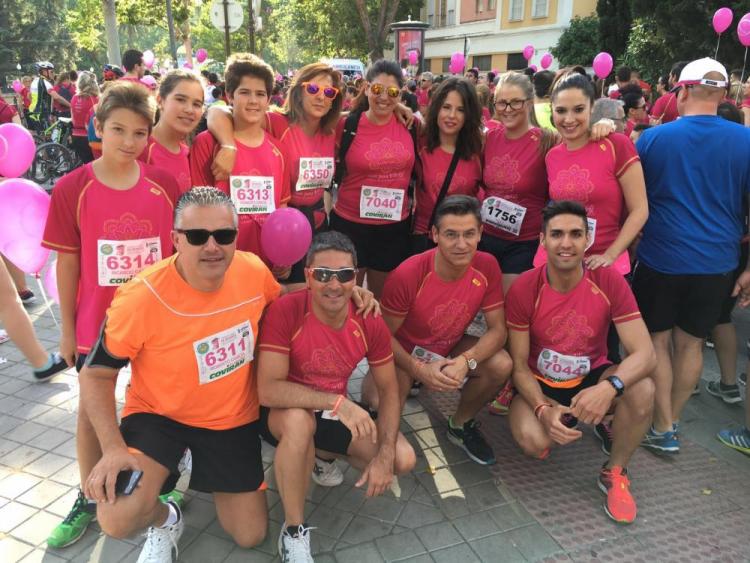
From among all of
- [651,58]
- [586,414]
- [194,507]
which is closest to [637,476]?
[586,414]

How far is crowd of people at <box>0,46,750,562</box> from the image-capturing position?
2447mm

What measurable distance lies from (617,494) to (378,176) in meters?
2.39

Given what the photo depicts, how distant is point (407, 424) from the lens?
12.1 ft

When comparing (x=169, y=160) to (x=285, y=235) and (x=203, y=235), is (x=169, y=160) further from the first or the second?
(x=203, y=235)

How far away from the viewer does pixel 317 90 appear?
11.2ft

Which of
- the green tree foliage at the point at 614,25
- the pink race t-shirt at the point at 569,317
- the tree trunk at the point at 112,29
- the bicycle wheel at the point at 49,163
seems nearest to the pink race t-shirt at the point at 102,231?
the pink race t-shirt at the point at 569,317

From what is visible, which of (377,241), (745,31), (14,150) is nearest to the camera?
(14,150)

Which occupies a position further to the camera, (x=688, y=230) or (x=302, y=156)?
(x=302, y=156)

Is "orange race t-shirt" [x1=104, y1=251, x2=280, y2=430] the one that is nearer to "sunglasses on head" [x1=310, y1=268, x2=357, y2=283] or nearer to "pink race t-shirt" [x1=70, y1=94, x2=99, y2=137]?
"sunglasses on head" [x1=310, y1=268, x2=357, y2=283]

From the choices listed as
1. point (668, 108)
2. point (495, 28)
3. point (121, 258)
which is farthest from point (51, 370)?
point (495, 28)

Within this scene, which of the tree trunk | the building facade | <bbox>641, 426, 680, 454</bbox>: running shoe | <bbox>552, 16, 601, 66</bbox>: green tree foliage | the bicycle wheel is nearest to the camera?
<bbox>641, 426, 680, 454</bbox>: running shoe

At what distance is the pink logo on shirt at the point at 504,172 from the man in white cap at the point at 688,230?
766mm

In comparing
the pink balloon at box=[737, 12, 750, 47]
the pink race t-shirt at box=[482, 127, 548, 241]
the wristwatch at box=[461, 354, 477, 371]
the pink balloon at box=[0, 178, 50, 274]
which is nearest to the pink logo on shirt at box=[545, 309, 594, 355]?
the wristwatch at box=[461, 354, 477, 371]

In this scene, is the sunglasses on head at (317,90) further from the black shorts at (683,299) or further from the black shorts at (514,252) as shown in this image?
the black shorts at (683,299)
